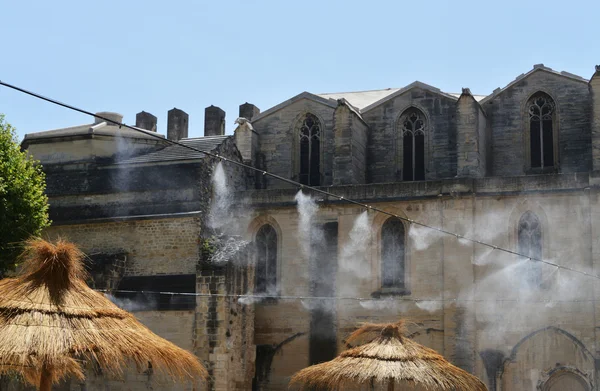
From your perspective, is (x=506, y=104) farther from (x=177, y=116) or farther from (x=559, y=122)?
(x=177, y=116)

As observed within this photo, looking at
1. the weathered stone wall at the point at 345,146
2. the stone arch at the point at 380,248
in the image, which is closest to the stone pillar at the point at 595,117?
the stone arch at the point at 380,248

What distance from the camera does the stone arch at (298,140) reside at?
34219 millimetres

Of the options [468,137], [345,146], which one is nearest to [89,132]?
[345,146]

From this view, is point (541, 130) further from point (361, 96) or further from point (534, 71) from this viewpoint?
point (361, 96)

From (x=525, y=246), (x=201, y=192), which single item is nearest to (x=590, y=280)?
(x=525, y=246)

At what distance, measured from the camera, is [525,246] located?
92.2 ft

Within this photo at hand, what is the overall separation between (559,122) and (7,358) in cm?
2213

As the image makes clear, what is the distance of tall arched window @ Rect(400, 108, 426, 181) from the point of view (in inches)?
1311

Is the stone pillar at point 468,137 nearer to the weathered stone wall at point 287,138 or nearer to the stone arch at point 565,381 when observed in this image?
the weathered stone wall at point 287,138

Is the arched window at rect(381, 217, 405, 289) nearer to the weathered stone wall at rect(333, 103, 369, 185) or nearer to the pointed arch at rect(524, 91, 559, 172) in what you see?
the weathered stone wall at rect(333, 103, 369, 185)

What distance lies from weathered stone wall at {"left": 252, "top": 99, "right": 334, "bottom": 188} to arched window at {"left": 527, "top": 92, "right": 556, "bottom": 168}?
23.2 ft

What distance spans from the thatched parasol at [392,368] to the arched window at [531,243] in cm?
721

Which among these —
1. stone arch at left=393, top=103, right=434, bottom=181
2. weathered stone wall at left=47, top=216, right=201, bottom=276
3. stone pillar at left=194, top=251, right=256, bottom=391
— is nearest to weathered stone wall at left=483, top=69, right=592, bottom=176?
stone arch at left=393, top=103, right=434, bottom=181

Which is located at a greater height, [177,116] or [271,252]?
[177,116]
